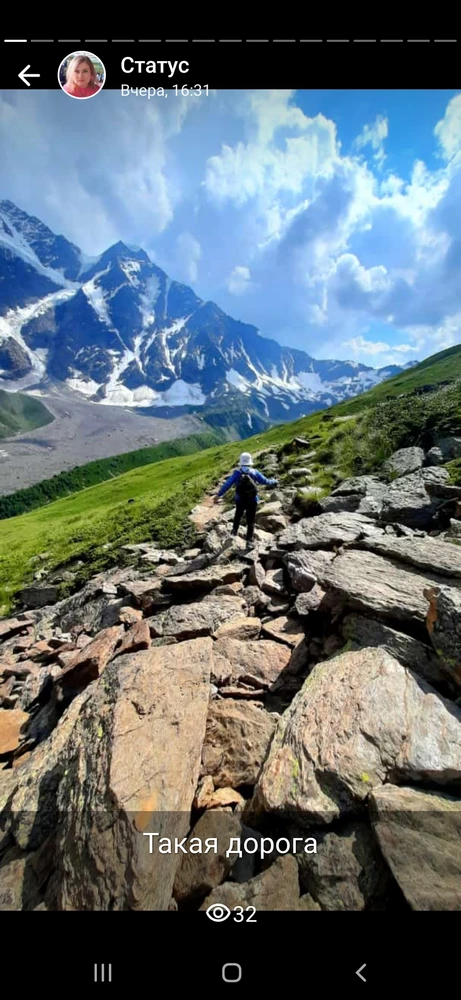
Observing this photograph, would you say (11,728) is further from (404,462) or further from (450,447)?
(450,447)

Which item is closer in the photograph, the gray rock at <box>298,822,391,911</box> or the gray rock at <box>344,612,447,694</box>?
the gray rock at <box>298,822,391,911</box>

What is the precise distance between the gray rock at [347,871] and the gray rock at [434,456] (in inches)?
785

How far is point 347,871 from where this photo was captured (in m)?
4.19

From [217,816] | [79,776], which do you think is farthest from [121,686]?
[217,816]

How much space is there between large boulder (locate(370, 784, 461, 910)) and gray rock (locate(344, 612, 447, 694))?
214 cm

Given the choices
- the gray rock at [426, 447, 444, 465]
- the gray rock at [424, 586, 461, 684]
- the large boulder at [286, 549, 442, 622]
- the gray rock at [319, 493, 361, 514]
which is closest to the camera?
the gray rock at [424, 586, 461, 684]

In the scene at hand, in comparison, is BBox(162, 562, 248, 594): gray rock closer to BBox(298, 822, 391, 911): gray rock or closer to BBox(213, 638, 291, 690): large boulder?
BBox(213, 638, 291, 690): large boulder

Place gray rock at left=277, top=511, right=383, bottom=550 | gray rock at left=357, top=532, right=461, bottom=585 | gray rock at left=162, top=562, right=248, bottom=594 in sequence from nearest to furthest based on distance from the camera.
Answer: gray rock at left=357, top=532, right=461, bottom=585, gray rock at left=162, top=562, right=248, bottom=594, gray rock at left=277, top=511, right=383, bottom=550

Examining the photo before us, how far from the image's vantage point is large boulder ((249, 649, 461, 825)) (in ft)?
16.3

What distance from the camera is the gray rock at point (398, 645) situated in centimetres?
665
